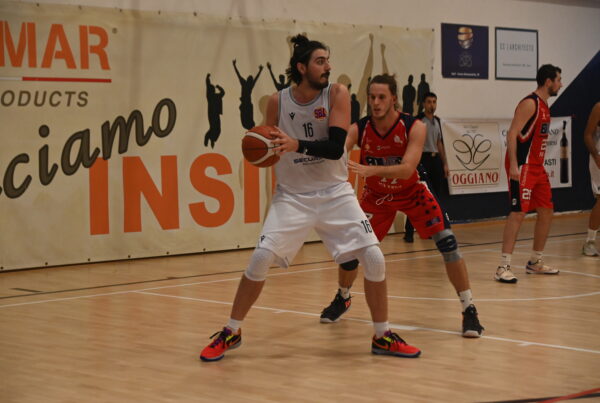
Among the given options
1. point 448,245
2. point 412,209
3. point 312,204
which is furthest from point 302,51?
point 448,245

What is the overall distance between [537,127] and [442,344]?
11.3 feet

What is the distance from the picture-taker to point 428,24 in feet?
45.5

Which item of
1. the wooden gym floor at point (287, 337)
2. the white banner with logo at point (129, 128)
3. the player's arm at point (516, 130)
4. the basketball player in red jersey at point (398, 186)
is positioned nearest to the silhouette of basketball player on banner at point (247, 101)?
the white banner with logo at point (129, 128)

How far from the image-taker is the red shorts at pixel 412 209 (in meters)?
6.46

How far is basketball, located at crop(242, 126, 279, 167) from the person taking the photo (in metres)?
5.44

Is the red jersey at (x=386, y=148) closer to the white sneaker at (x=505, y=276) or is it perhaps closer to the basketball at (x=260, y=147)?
the basketball at (x=260, y=147)

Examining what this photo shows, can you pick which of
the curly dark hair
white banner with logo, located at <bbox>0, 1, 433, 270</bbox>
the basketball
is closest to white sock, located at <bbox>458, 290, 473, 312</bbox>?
the basketball

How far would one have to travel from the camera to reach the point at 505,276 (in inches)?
343

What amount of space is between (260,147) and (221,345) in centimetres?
120

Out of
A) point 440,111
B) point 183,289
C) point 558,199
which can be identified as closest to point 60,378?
point 183,289

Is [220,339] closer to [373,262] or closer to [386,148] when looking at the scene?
[373,262]

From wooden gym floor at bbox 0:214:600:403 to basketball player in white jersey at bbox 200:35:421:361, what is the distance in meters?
0.32

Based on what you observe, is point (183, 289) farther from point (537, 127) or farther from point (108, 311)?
point (537, 127)

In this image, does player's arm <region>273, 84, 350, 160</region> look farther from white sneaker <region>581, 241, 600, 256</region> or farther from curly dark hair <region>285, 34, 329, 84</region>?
white sneaker <region>581, 241, 600, 256</region>
